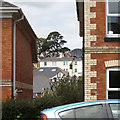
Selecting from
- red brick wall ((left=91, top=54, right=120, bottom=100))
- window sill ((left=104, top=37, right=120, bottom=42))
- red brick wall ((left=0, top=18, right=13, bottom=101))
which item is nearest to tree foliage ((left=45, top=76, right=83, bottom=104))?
red brick wall ((left=0, top=18, right=13, bottom=101))

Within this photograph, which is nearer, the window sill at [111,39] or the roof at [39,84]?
the window sill at [111,39]

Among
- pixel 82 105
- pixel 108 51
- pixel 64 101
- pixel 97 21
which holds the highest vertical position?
pixel 97 21

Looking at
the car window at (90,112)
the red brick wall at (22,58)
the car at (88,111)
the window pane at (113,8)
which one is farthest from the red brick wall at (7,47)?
the car window at (90,112)

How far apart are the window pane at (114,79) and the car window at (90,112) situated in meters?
6.47

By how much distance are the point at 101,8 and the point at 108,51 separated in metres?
1.82

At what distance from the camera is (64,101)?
1547cm

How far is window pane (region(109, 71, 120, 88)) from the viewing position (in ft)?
41.4

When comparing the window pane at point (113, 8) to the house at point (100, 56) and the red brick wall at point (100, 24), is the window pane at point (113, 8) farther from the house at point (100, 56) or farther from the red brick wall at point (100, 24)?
the red brick wall at point (100, 24)

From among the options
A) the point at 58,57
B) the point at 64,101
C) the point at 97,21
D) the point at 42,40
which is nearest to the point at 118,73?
the point at 97,21

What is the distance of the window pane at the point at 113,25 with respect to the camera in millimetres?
12898

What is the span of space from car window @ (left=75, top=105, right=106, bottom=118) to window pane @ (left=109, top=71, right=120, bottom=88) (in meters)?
6.47

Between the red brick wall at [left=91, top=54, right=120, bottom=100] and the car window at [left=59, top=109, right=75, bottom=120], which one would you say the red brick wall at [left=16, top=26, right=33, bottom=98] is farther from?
the car window at [left=59, top=109, right=75, bottom=120]

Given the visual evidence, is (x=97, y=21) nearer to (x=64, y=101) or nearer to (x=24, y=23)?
(x=64, y=101)

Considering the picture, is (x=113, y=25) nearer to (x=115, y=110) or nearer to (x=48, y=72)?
(x=115, y=110)
